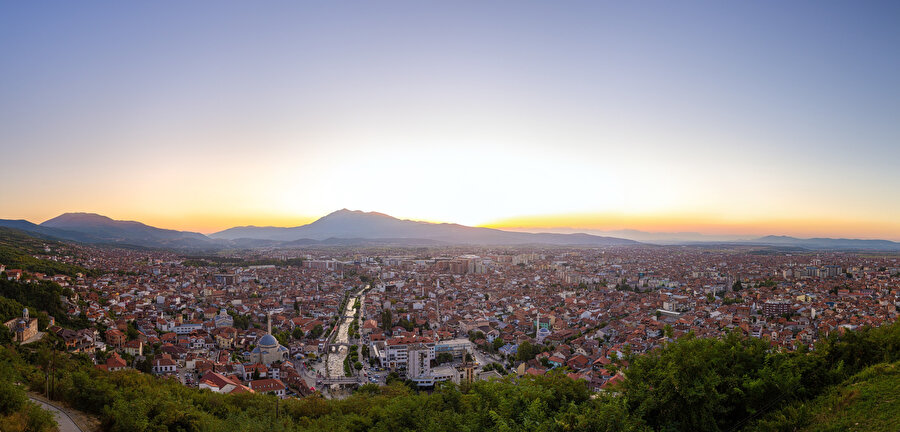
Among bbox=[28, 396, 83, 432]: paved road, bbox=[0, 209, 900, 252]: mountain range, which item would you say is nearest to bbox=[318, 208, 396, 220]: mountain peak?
bbox=[0, 209, 900, 252]: mountain range

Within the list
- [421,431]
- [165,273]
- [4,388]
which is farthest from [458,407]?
[165,273]

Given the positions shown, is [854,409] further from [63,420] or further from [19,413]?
[63,420]

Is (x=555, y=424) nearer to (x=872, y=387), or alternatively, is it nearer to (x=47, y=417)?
(x=872, y=387)

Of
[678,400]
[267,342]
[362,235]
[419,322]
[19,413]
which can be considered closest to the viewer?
[678,400]

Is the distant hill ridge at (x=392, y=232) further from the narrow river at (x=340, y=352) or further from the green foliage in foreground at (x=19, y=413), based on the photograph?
the green foliage in foreground at (x=19, y=413)

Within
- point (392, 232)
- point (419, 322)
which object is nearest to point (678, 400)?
point (419, 322)

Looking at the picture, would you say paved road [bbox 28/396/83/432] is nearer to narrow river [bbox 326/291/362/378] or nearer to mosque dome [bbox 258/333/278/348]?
narrow river [bbox 326/291/362/378]

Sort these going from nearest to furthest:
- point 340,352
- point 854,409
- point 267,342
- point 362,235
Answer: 1. point 854,409
2. point 267,342
3. point 340,352
4. point 362,235

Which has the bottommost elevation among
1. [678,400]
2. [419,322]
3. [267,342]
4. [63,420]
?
[419,322]

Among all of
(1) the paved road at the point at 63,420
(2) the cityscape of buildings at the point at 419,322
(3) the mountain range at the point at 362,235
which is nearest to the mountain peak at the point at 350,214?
(3) the mountain range at the point at 362,235

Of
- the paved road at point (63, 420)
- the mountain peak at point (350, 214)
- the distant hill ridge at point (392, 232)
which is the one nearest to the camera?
the paved road at point (63, 420)
